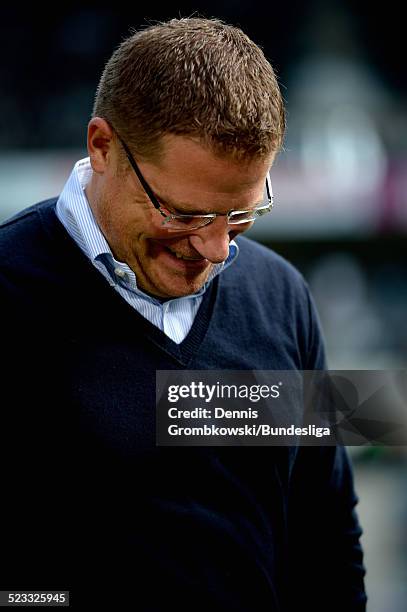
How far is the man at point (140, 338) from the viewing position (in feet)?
3.54

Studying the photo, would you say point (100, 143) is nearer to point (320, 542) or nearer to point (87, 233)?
point (87, 233)

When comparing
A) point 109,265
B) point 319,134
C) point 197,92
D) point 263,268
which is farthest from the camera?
point 319,134

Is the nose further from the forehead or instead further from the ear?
the ear

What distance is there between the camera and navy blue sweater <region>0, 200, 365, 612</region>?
109 cm

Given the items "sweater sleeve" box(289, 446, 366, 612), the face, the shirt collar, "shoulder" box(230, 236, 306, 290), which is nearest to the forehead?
the face

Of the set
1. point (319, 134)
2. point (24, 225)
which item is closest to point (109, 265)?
point (24, 225)

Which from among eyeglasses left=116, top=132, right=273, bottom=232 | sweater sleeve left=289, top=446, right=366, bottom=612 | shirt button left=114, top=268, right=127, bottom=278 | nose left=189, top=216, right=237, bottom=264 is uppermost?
eyeglasses left=116, top=132, right=273, bottom=232

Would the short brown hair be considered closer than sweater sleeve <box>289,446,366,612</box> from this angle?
Yes

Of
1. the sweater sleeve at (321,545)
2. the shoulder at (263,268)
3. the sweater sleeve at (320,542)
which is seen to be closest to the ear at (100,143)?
the shoulder at (263,268)

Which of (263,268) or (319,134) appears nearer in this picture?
(263,268)

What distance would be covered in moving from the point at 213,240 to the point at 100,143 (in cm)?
19

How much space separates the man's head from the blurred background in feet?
14.0

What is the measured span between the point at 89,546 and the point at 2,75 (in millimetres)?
7530

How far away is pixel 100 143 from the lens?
1.15 m
